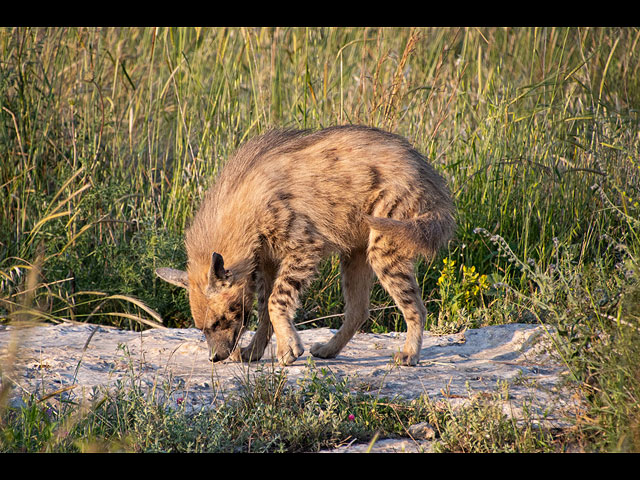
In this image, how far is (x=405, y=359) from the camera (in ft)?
16.1

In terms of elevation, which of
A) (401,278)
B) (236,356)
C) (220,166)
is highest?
(220,166)

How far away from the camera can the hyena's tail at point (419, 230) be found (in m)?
4.77

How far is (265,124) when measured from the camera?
720 centimetres

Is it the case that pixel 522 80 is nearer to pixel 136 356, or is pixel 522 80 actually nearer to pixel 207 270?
pixel 207 270

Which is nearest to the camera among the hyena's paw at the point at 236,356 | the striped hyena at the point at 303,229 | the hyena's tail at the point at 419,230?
the hyena's tail at the point at 419,230

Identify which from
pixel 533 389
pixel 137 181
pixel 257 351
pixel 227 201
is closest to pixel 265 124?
pixel 137 181

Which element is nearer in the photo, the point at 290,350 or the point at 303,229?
the point at 290,350

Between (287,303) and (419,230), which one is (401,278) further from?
(287,303)

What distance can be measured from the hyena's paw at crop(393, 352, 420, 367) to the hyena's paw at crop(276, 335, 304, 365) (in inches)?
24.7

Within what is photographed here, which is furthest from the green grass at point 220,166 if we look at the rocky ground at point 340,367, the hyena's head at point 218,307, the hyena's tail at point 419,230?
the hyena's head at point 218,307

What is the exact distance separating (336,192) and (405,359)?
123 centimetres

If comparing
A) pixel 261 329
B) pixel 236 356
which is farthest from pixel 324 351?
pixel 236 356

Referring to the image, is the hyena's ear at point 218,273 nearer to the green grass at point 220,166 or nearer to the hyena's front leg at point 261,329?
the hyena's front leg at point 261,329

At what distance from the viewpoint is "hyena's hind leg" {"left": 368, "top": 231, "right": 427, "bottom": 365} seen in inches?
199
